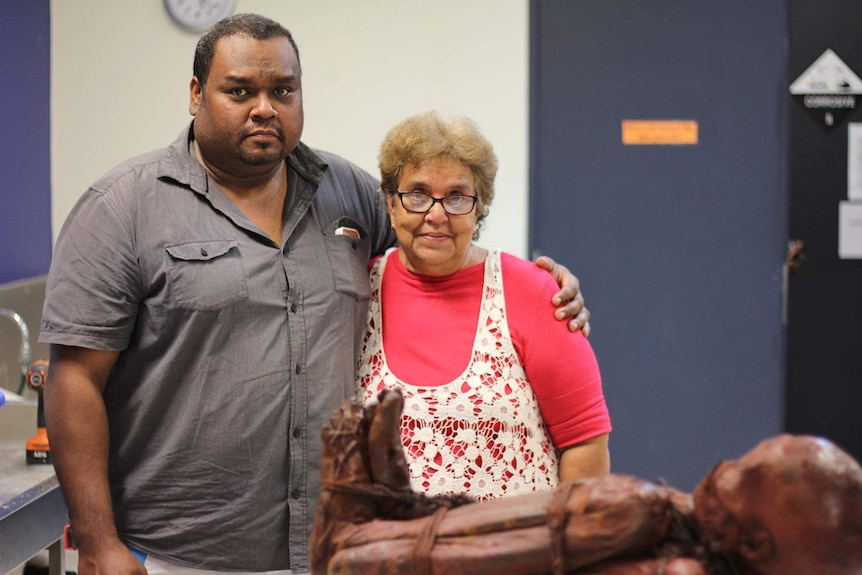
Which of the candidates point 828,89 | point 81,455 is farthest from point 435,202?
point 828,89

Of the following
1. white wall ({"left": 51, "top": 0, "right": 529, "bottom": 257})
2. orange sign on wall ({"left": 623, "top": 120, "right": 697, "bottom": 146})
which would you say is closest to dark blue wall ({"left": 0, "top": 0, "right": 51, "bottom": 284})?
white wall ({"left": 51, "top": 0, "right": 529, "bottom": 257})

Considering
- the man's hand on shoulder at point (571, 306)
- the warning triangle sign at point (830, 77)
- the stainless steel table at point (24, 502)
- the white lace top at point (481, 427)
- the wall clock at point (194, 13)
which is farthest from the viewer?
the warning triangle sign at point (830, 77)

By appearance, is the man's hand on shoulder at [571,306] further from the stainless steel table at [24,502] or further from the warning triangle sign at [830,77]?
the warning triangle sign at [830,77]

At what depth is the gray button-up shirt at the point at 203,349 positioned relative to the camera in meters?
1.60

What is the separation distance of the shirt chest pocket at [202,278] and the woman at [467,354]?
0.87 feet

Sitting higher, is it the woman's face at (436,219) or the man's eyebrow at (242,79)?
the man's eyebrow at (242,79)

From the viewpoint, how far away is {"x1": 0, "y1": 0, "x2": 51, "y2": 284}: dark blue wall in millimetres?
3240

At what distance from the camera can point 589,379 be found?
5.43 feet

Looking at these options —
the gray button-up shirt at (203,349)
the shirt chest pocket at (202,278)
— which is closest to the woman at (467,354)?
the gray button-up shirt at (203,349)

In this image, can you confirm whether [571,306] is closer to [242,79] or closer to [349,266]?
[349,266]

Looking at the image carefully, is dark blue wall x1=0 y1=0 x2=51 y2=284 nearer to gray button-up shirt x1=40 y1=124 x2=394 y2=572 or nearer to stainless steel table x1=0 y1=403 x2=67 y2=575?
stainless steel table x1=0 y1=403 x2=67 y2=575

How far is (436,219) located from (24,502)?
1.24 metres

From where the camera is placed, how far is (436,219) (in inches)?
63.8

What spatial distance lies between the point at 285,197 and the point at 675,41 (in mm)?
2435
